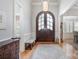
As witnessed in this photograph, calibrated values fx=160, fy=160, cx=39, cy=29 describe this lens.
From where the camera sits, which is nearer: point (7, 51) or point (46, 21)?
point (7, 51)

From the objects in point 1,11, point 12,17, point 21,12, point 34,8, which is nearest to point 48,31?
point 34,8

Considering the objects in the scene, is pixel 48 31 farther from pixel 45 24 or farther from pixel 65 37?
pixel 65 37

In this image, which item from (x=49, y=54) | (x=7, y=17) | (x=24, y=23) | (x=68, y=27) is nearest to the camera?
(x=7, y=17)

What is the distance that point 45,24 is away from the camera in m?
13.6

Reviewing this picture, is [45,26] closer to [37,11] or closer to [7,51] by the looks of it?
[37,11]

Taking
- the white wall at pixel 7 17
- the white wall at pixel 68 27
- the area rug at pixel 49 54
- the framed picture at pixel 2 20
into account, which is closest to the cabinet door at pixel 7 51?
the white wall at pixel 7 17

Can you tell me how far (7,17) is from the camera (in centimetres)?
547

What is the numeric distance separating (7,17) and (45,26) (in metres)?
8.32

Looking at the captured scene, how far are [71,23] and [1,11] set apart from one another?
11.8 meters

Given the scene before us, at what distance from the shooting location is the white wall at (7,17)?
5.00m

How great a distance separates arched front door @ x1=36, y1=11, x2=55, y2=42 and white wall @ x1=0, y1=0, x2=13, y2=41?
7.88 meters

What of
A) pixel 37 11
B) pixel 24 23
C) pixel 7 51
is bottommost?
pixel 7 51

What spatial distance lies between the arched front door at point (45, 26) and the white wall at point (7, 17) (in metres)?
7.88

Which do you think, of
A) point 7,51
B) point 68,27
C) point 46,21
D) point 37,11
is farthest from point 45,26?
point 7,51
